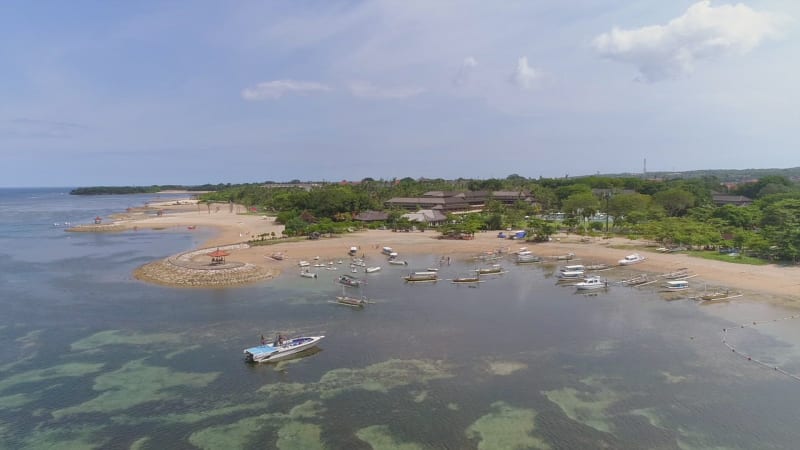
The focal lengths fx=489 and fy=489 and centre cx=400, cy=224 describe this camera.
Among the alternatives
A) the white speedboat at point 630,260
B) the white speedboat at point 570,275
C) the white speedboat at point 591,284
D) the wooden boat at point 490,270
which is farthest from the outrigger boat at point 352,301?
the white speedboat at point 630,260

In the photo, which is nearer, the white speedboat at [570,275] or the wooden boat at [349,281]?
the wooden boat at [349,281]

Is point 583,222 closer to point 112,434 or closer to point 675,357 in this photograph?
point 675,357

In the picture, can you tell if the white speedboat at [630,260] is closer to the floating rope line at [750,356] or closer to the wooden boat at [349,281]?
the floating rope line at [750,356]

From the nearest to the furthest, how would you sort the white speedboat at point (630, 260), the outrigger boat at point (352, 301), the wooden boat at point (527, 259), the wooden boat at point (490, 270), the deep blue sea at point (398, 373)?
the deep blue sea at point (398, 373) → the outrigger boat at point (352, 301) → the wooden boat at point (490, 270) → the white speedboat at point (630, 260) → the wooden boat at point (527, 259)


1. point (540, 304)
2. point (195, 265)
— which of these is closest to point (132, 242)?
point (195, 265)

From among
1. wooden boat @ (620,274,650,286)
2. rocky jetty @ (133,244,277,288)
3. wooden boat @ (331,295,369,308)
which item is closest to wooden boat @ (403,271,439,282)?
wooden boat @ (331,295,369,308)

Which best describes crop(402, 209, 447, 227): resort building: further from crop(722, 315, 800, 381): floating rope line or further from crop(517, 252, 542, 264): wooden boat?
crop(722, 315, 800, 381): floating rope line
